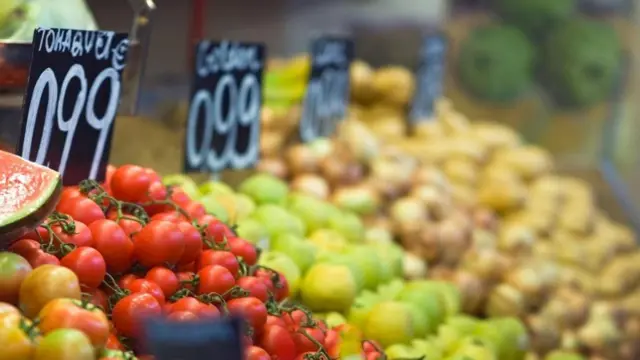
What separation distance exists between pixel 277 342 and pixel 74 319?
36cm

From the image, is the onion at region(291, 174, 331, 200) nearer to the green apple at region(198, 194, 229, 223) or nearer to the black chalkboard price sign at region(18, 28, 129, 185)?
the green apple at region(198, 194, 229, 223)

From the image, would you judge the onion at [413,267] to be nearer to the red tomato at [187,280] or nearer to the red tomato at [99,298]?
the red tomato at [187,280]

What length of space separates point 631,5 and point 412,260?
2442mm

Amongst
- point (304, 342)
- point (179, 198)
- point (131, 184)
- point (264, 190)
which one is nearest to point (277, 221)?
point (264, 190)

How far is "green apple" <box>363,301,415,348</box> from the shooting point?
76.5 inches

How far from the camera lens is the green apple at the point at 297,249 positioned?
6.86 ft

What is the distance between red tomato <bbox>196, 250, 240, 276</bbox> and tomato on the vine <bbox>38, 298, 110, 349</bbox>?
339 millimetres

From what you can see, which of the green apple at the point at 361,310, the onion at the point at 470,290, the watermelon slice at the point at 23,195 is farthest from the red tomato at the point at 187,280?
the onion at the point at 470,290

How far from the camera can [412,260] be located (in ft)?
8.57

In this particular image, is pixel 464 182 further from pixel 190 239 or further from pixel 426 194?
pixel 190 239

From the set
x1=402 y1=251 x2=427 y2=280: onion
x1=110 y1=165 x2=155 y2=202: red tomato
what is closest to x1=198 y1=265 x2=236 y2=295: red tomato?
x1=110 y1=165 x2=155 y2=202: red tomato

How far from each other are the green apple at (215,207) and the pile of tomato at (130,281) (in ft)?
0.86

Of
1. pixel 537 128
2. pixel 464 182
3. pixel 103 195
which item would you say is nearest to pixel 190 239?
pixel 103 195

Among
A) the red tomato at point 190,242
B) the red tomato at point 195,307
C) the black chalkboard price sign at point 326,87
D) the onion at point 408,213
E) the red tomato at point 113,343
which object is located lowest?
the red tomato at point 113,343
